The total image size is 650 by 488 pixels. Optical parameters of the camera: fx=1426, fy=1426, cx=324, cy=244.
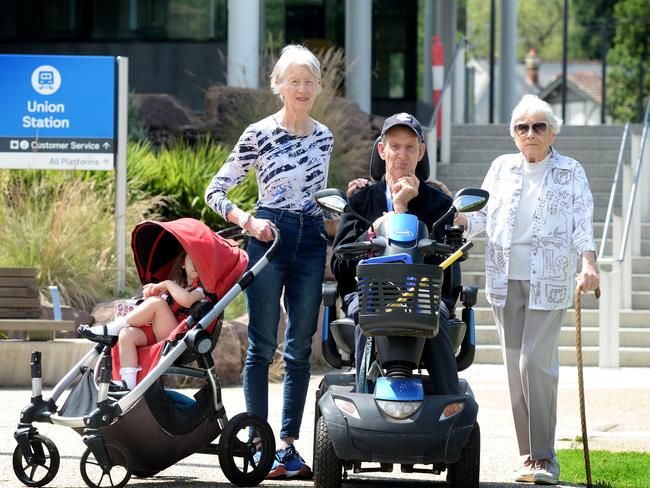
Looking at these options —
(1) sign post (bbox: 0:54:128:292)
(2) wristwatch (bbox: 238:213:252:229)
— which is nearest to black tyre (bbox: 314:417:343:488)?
(2) wristwatch (bbox: 238:213:252:229)

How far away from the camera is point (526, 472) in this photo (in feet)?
23.0

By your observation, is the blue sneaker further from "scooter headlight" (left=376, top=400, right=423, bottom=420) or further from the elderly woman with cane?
"scooter headlight" (left=376, top=400, right=423, bottom=420)

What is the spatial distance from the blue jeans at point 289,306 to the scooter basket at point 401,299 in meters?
1.29

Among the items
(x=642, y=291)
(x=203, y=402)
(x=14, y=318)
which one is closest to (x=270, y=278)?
(x=203, y=402)

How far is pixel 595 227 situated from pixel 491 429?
7.75m

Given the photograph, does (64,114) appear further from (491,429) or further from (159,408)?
(159,408)

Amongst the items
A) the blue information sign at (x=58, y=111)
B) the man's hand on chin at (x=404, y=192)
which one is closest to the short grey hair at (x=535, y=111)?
the man's hand on chin at (x=404, y=192)

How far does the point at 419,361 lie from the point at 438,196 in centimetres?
89

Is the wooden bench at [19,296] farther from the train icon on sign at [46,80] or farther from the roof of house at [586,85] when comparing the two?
the roof of house at [586,85]

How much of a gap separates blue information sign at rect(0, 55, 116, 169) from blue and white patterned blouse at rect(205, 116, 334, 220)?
20.2ft

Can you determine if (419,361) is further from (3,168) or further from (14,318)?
(3,168)

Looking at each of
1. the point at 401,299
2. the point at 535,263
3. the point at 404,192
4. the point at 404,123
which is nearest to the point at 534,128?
the point at 535,263

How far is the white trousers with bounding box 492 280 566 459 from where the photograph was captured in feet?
23.1

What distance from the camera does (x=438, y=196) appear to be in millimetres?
6551
